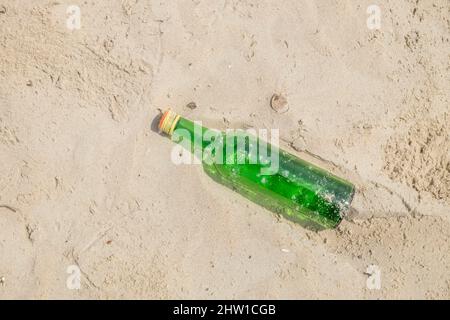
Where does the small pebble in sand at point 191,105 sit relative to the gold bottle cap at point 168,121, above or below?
above

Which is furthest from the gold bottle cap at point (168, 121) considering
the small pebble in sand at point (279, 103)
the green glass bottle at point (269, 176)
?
the small pebble in sand at point (279, 103)

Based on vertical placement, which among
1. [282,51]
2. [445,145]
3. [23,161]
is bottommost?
[23,161]

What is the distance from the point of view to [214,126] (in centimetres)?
230

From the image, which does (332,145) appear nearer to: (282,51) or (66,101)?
(282,51)

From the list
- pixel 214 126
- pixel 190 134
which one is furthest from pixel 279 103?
pixel 190 134

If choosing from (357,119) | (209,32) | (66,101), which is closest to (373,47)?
(357,119)

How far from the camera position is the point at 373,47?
2338 mm

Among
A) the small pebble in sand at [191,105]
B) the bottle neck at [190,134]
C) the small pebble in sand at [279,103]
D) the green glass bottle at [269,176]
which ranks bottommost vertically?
the green glass bottle at [269,176]

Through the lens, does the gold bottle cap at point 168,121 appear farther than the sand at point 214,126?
No

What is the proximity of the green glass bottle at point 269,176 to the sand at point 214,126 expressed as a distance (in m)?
0.05

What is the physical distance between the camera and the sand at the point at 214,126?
2.27 metres

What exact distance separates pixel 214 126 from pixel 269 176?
0.29m

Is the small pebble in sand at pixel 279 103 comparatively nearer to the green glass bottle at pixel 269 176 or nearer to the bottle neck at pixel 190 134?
the green glass bottle at pixel 269 176
